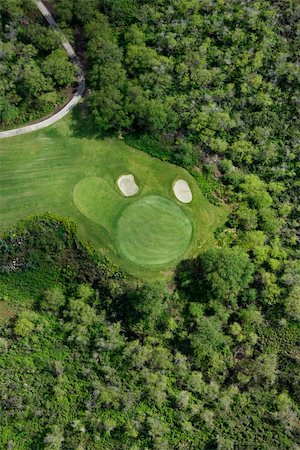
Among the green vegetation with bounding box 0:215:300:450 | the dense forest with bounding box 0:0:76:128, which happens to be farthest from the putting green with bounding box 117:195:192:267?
the dense forest with bounding box 0:0:76:128

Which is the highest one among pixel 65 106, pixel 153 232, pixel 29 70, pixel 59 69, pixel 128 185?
pixel 59 69

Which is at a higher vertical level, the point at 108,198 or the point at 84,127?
the point at 84,127

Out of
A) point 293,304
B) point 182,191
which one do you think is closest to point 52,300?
point 182,191

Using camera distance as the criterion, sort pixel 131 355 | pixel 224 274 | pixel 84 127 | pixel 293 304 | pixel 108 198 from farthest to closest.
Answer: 1. pixel 84 127
2. pixel 108 198
3. pixel 293 304
4. pixel 224 274
5. pixel 131 355

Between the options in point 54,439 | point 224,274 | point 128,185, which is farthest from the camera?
point 128,185

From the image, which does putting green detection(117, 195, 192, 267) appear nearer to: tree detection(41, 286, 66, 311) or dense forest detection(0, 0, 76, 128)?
tree detection(41, 286, 66, 311)

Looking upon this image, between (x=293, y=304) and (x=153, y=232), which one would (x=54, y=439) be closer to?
(x=153, y=232)
